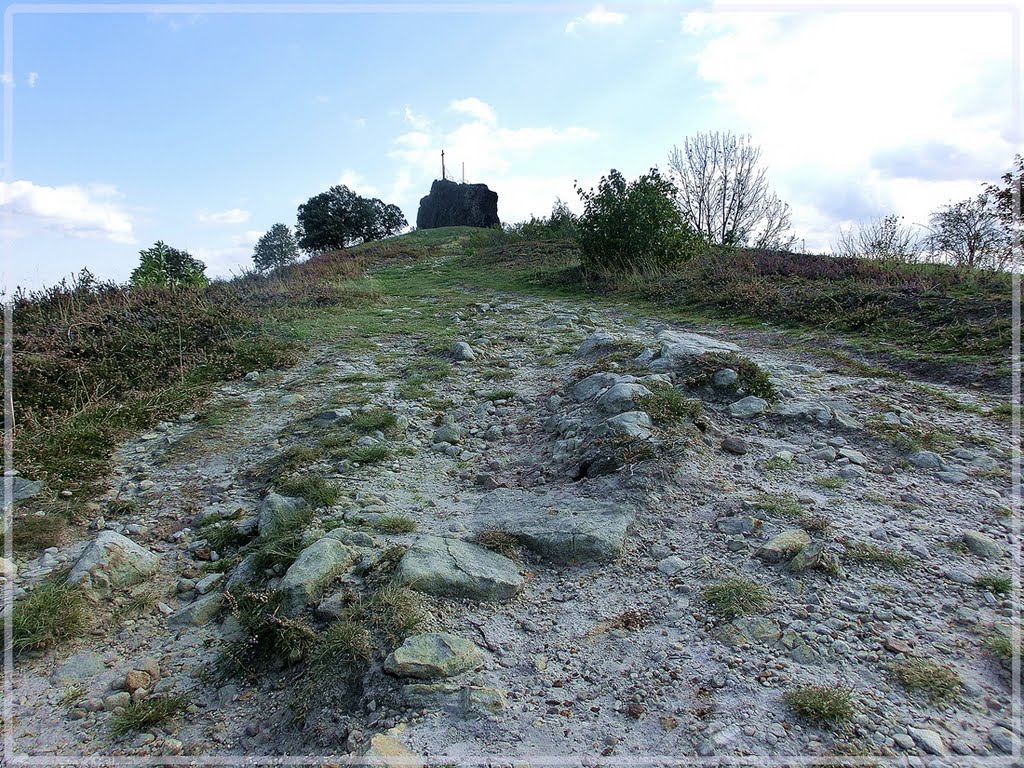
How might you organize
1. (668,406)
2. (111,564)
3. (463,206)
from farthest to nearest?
1. (463,206)
2. (668,406)
3. (111,564)

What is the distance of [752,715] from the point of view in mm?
2174

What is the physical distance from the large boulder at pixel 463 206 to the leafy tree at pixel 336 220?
4.87 metres

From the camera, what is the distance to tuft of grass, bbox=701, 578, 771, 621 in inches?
Answer: 106

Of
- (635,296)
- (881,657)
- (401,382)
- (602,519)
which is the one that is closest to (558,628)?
(602,519)

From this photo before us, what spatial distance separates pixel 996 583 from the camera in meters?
2.71

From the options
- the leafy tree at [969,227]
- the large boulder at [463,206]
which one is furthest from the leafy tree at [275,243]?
the leafy tree at [969,227]

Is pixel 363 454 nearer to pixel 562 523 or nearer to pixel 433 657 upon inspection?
pixel 562 523

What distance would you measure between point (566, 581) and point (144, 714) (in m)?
2.01

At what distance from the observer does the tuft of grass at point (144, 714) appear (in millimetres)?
2377

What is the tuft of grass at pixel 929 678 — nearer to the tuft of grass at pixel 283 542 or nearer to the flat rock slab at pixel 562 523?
the flat rock slab at pixel 562 523

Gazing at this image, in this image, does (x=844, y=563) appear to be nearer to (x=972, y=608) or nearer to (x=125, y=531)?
(x=972, y=608)

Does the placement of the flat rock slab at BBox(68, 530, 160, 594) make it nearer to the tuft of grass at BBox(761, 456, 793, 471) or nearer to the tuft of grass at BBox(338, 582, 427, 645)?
the tuft of grass at BBox(338, 582, 427, 645)

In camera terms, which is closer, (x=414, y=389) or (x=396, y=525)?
(x=396, y=525)

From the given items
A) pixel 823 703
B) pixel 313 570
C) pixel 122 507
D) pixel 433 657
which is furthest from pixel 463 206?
pixel 823 703
